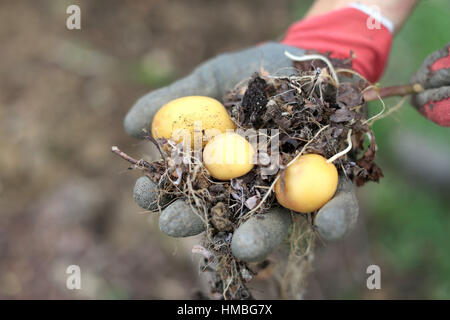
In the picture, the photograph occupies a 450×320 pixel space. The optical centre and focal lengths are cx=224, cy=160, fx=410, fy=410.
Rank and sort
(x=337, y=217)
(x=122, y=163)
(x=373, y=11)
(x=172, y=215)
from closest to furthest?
(x=337, y=217) → (x=172, y=215) → (x=373, y=11) → (x=122, y=163)

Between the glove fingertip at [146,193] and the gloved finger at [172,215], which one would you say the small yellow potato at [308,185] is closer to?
the gloved finger at [172,215]

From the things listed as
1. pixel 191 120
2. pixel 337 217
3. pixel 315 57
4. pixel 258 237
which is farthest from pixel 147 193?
pixel 315 57

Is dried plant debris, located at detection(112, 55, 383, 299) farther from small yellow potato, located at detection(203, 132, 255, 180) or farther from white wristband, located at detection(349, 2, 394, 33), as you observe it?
white wristband, located at detection(349, 2, 394, 33)

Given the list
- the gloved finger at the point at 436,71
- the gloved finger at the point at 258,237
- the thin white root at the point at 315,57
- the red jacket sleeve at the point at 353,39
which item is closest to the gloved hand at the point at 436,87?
the gloved finger at the point at 436,71

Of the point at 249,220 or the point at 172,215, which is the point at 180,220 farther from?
the point at 249,220

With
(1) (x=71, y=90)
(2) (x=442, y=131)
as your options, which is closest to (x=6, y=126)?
(1) (x=71, y=90)

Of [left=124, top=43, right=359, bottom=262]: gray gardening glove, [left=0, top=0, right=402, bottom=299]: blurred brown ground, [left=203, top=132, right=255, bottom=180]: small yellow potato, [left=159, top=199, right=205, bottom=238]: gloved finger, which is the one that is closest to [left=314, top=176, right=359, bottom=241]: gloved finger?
[left=124, top=43, right=359, bottom=262]: gray gardening glove
